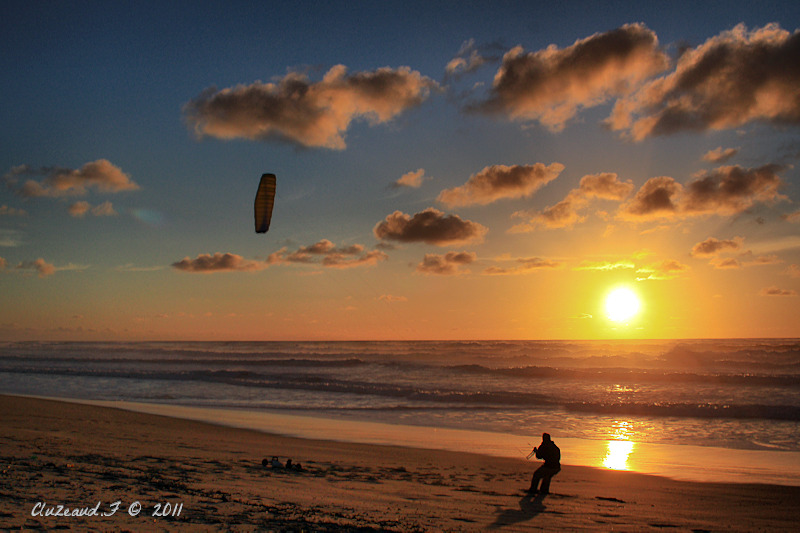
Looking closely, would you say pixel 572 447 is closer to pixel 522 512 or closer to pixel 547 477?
pixel 547 477

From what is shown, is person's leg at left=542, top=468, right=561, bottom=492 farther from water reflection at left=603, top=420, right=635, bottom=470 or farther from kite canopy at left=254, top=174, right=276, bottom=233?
kite canopy at left=254, top=174, right=276, bottom=233


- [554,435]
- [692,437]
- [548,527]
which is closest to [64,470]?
[548,527]

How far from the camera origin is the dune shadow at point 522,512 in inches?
276

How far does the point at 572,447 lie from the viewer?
13766mm

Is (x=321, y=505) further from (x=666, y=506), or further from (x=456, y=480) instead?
(x=666, y=506)

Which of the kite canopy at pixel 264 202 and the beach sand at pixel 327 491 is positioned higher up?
the kite canopy at pixel 264 202

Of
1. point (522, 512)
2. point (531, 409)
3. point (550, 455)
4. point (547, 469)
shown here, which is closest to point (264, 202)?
point (550, 455)

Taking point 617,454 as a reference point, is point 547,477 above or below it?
above

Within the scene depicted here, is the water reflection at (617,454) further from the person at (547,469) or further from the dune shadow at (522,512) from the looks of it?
the dune shadow at (522,512)

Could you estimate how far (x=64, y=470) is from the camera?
791cm

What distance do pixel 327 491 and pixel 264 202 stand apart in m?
8.12

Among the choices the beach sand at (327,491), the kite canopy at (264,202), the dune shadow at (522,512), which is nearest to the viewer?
the beach sand at (327,491)

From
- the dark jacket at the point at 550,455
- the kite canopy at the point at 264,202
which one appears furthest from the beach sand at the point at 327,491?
the kite canopy at the point at 264,202

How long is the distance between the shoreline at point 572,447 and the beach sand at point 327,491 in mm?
728
